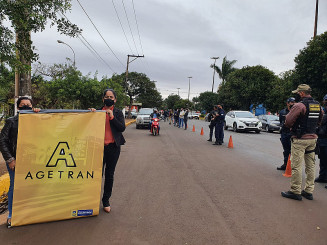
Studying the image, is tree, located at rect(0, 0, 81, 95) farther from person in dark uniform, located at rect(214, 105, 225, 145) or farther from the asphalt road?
person in dark uniform, located at rect(214, 105, 225, 145)

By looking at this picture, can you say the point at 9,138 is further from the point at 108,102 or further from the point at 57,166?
the point at 108,102

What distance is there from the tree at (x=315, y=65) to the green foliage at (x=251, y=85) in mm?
14745

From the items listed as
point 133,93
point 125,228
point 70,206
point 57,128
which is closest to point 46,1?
point 57,128

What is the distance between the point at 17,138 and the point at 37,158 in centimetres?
34

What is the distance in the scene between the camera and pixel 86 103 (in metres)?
16.1

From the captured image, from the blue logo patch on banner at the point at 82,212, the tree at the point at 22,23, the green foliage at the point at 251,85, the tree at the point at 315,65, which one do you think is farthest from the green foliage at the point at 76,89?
the green foliage at the point at 251,85

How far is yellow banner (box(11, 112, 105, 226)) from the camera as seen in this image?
10.8 feet

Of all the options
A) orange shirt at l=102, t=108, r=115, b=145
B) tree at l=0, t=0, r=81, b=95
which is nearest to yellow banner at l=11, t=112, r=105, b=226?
orange shirt at l=102, t=108, r=115, b=145

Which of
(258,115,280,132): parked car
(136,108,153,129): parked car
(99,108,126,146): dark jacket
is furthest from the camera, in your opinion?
(258,115,280,132): parked car

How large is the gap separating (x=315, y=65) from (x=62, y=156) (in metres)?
22.2

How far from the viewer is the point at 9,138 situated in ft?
10.8

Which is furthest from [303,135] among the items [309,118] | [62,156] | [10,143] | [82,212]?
[10,143]

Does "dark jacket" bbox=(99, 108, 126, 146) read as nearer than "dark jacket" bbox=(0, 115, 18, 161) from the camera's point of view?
No

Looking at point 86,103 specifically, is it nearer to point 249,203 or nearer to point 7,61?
point 7,61
